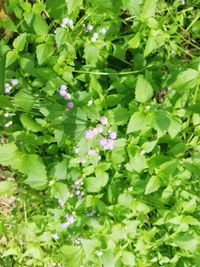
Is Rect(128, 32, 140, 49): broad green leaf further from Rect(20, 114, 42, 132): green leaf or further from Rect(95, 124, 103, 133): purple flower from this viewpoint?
Rect(20, 114, 42, 132): green leaf

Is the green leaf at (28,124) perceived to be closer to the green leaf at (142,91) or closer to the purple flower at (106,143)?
the purple flower at (106,143)

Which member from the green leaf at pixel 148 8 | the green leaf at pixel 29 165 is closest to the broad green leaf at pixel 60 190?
the green leaf at pixel 29 165

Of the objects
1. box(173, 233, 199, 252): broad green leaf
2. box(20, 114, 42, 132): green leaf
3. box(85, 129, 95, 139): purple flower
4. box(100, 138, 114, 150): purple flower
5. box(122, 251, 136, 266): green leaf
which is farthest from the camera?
box(122, 251, 136, 266): green leaf

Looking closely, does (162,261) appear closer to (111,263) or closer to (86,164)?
(111,263)

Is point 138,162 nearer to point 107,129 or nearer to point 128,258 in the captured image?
point 107,129

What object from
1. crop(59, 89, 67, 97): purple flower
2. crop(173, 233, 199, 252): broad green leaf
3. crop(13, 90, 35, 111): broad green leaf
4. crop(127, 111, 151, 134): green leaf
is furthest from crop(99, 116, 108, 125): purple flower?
crop(173, 233, 199, 252): broad green leaf

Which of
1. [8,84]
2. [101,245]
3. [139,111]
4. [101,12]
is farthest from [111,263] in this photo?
[101,12]

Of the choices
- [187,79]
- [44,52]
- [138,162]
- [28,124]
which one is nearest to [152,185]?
[138,162]
